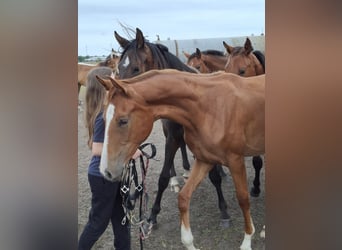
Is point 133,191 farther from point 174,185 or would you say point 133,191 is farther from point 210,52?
point 210,52

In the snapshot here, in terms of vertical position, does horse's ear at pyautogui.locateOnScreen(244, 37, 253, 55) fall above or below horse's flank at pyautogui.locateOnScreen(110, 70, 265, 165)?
above

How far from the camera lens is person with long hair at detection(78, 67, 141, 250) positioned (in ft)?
3.06

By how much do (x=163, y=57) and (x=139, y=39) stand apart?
0.47 ft

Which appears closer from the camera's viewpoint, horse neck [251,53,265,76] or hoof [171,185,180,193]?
horse neck [251,53,265,76]

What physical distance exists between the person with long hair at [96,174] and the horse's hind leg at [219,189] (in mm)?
364

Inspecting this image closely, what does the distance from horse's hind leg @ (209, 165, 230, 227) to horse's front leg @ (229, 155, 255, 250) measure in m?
0.11

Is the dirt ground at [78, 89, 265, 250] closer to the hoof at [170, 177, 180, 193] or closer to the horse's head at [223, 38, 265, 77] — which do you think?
the hoof at [170, 177, 180, 193]

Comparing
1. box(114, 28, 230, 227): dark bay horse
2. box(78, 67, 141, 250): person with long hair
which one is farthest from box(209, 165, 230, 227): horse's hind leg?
box(78, 67, 141, 250): person with long hair

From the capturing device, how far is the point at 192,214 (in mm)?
1181

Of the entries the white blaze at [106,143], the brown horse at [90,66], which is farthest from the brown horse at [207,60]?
the white blaze at [106,143]

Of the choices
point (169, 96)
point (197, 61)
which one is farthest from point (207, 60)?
point (169, 96)

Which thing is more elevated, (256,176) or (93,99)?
(93,99)

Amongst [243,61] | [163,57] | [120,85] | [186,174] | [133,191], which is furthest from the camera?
[186,174]

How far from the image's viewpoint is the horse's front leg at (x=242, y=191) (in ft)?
3.21
